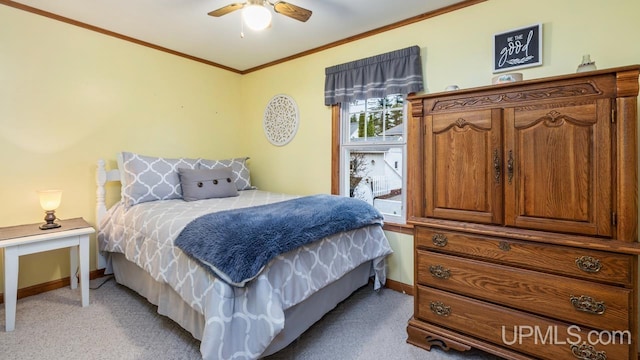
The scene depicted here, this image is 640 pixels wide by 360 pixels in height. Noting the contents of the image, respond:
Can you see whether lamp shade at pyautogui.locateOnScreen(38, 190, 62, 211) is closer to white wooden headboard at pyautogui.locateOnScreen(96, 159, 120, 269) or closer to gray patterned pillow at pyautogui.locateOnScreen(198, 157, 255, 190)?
white wooden headboard at pyautogui.locateOnScreen(96, 159, 120, 269)

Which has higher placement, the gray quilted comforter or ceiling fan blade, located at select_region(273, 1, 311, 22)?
A: ceiling fan blade, located at select_region(273, 1, 311, 22)

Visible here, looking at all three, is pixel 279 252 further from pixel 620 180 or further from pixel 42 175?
pixel 42 175

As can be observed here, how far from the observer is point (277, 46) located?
10.3 feet

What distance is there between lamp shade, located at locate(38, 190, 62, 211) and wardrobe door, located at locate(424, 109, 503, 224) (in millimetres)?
2781

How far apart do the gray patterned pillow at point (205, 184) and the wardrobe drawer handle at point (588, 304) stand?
2658mm

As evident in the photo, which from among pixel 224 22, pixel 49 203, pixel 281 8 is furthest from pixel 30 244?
pixel 281 8

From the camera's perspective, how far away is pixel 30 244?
204 cm

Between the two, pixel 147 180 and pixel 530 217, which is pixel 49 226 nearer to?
pixel 147 180

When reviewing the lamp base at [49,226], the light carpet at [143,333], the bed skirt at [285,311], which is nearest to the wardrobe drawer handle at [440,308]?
the light carpet at [143,333]

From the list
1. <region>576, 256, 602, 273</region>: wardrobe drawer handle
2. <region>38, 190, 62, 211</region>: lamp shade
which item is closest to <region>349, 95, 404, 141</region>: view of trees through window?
<region>576, 256, 602, 273</region>: wardrobe drawer handle

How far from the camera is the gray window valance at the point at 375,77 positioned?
2.49 m

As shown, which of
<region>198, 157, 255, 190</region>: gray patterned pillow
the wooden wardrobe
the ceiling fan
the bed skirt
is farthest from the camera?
<region>198, 157, 255, 190</region>: gray patterned pillow

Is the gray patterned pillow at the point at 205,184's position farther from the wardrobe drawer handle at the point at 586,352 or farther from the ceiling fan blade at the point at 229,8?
the wardrobe drawer handle at the point at 586,352

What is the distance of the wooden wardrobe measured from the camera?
1.31 metres
